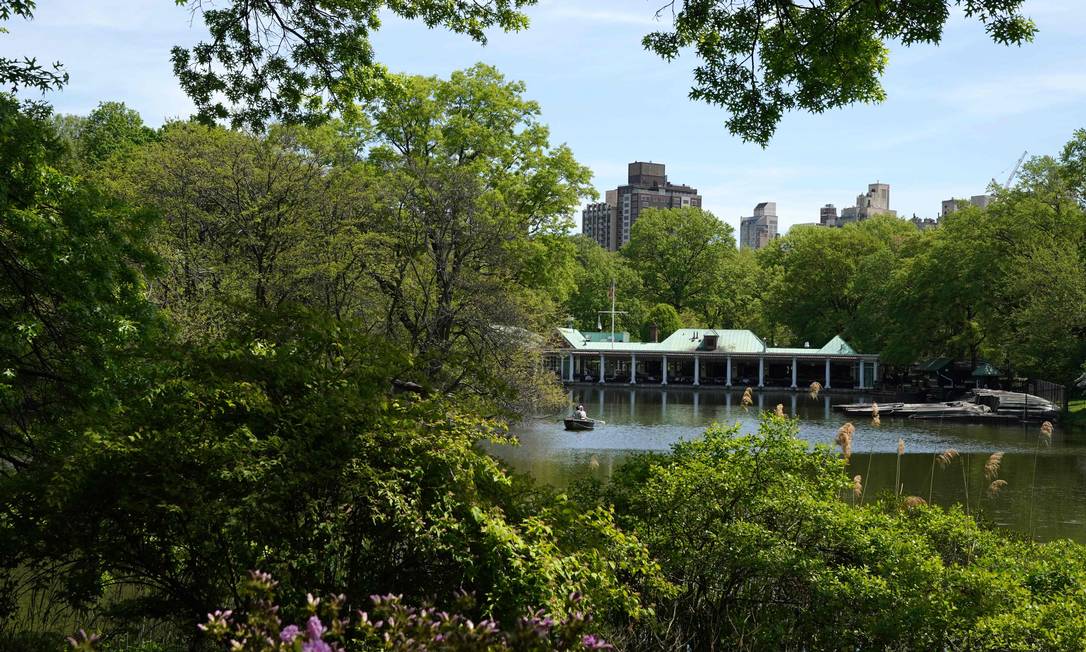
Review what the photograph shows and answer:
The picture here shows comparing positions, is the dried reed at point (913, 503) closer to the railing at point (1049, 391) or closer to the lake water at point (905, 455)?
the lake water at point (905, 455)

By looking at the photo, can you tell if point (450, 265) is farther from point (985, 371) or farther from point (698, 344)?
point (698, 344)

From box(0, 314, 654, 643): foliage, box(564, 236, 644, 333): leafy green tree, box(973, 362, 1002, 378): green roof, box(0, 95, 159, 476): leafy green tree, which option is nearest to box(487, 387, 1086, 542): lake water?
box(0, 314, 654, 643): foliage

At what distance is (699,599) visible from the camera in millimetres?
6926

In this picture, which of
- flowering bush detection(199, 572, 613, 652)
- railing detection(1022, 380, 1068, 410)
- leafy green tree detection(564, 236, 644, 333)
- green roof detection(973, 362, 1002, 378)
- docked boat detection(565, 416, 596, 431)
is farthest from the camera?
leafy green tree detection(564, 236, 644, 333)

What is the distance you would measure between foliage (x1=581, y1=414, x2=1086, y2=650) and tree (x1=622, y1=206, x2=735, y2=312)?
63.9 meters

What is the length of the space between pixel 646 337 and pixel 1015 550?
202 ft

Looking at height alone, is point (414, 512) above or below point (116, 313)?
below

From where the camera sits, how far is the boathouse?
196 feet

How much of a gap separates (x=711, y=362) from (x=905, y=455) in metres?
40.2

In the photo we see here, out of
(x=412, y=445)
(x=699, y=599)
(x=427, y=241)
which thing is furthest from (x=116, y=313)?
(x=427, y=241)

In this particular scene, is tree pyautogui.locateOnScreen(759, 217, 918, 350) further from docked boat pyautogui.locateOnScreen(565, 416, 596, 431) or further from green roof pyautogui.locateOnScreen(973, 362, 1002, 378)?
docked boat pyautogui.locateOnScreen(565, 416, 596, 431)

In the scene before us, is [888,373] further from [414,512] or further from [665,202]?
[665,202]

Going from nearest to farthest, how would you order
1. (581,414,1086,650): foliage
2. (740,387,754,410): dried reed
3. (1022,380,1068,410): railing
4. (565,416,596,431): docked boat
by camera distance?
(581,414,1086,650): foliage < (740,387,754,410): dried reed < (565,416,596,431): docked boat < (1022,380,1068,410): railing

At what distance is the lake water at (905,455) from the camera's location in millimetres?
18141
